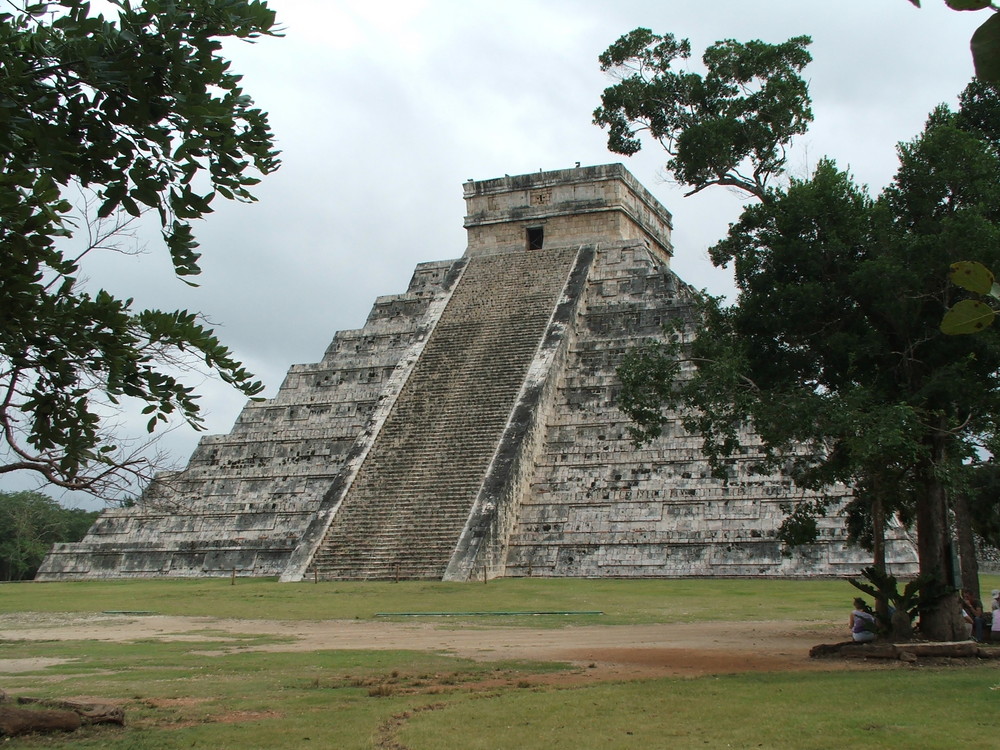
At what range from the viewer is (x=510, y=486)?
61.8 ft

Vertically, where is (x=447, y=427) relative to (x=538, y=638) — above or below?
above

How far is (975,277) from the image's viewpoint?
234 centimetres

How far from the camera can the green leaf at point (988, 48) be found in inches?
76.2

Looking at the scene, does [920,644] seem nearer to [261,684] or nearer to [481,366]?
[261,684]

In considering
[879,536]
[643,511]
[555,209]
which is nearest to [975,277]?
[879,536]

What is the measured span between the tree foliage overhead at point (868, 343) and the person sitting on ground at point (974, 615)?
1.46 feet

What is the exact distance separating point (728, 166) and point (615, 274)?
36.5 feet

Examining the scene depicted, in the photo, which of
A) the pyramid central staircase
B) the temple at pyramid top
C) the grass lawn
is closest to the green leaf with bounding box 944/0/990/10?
the grass lawn

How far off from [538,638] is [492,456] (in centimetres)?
889

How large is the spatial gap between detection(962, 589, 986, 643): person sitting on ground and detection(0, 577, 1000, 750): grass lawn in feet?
3.90

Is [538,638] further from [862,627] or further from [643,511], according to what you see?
[643,511]

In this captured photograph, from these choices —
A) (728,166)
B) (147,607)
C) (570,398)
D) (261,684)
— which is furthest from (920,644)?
(570,398)

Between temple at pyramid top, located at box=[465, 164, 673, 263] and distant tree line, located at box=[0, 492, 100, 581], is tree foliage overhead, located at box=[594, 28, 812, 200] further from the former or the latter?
distant tree line, located at box=[0, 492, 100, 581]

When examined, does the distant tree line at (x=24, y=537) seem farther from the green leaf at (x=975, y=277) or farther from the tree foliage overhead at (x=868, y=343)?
the green leaf at (x=975, y=277)
